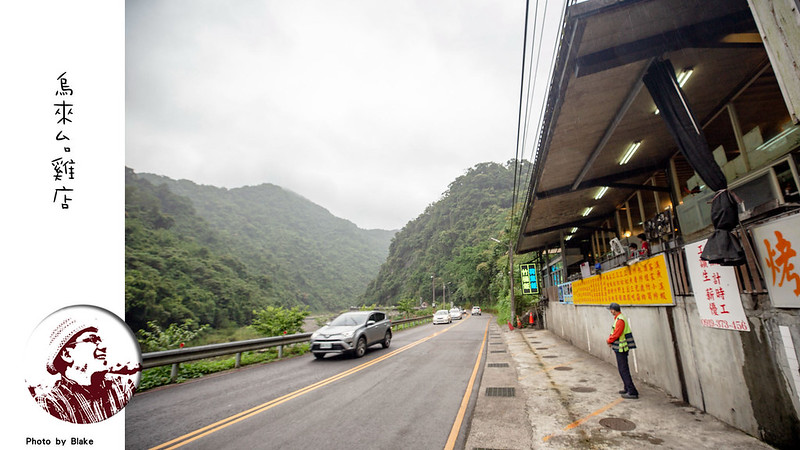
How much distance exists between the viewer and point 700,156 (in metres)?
4.52

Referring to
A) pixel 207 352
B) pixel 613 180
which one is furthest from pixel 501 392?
pixel 613 180

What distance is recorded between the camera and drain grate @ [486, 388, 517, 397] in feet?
20.0

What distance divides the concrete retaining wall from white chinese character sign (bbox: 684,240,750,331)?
0.37 ft

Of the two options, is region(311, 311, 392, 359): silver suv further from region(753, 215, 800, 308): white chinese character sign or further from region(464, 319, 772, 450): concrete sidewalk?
region(753, 215, 800, 308): white chinese character sign

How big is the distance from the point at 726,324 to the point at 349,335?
9208 mm

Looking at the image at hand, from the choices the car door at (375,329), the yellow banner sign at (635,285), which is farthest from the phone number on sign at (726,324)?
the car door at (375,329)

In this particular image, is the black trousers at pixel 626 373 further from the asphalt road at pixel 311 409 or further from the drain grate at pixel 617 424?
the asphalt road at pixel 311 409

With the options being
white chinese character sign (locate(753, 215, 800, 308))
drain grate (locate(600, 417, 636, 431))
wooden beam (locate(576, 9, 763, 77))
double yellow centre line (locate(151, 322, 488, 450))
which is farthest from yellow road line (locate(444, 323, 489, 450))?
wooden beam (locate(576, 9, 763, 77))

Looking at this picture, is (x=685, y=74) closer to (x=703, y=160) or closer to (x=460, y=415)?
(x=703, y=160)

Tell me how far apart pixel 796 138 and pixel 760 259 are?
105 inches

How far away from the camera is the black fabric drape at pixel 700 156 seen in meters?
3.73

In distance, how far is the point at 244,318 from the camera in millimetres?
46875

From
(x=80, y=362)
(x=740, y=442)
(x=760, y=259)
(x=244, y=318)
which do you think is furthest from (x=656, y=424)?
(x=244, y=318)

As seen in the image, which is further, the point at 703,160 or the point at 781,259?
the point at 703,160
